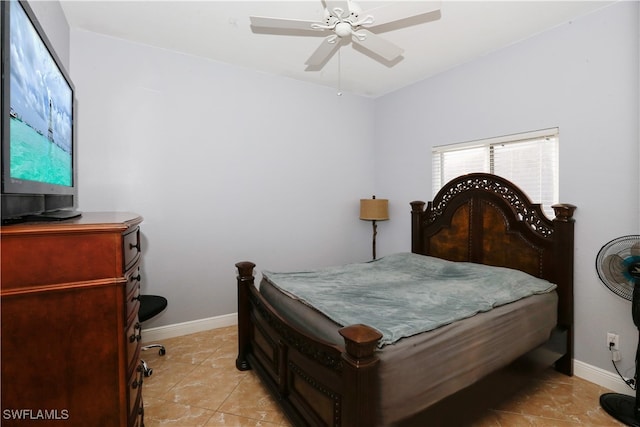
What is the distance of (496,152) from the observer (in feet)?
9.74

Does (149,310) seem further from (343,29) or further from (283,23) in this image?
(343,29)

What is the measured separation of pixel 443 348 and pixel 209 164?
2656mm

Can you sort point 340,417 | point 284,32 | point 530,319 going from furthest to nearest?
point 284,32 → point 530,319 → point 340,417

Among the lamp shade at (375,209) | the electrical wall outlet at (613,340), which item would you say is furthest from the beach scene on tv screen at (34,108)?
the electrical wall outlet at (613,340)

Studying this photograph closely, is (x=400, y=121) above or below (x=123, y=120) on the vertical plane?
above

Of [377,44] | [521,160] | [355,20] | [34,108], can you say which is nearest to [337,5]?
[355,20]

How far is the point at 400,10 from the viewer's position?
67.8 inches

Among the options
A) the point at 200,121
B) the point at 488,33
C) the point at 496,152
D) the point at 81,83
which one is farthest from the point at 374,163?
the point at 81,83

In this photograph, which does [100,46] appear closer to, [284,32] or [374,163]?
[284,32]

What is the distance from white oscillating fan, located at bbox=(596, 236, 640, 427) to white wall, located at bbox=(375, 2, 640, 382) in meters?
0.23

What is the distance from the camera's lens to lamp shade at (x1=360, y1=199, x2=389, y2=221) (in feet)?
12.5

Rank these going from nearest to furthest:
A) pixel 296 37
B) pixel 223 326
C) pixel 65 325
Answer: pixel 65 325, pixel 296 37, pixel 223 326

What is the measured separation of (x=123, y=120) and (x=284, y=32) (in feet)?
5.33

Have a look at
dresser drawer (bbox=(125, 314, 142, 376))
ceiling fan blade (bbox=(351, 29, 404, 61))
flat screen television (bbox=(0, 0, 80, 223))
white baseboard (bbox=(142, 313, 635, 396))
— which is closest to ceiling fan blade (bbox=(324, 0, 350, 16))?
ceiling fan blade (bbox=(351, 29, 404, 61))
